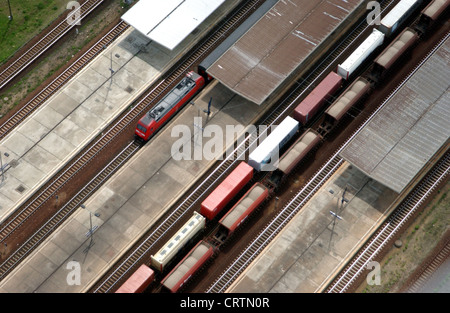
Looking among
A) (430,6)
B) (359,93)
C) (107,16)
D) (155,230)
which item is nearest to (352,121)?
(359,93)

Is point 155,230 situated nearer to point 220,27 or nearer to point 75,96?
point 75,96

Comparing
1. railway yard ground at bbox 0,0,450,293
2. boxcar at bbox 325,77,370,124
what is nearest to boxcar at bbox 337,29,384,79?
boxcar at bbox 325,77,370,124

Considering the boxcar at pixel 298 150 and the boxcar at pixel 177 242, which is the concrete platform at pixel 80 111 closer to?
the boxcar at pixel 177 242

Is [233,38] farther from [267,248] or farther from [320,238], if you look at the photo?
[320,238]

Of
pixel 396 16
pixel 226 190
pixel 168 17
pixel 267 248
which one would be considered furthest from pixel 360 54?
pixel 267 248

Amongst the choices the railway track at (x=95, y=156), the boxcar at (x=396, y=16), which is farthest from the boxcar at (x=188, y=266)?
the boxcar at (x=396, y=16)

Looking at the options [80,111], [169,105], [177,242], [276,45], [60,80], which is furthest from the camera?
[60,80]

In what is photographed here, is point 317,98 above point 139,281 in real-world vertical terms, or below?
above
